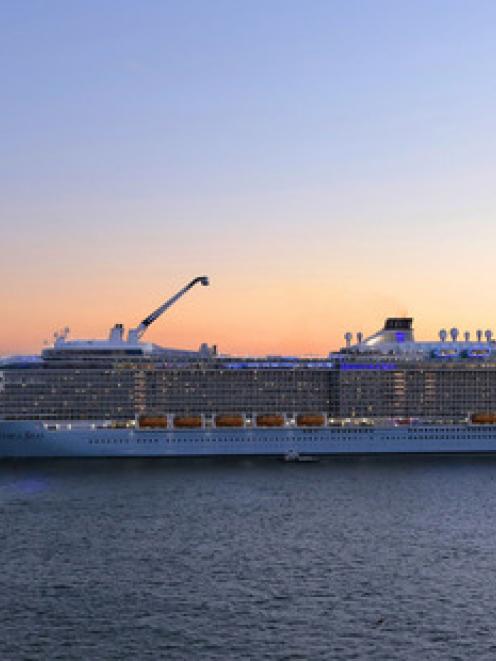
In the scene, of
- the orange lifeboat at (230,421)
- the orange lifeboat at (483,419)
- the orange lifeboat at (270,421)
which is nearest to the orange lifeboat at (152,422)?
the orange lifeboat at (230,421)

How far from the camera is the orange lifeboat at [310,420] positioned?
329 feet

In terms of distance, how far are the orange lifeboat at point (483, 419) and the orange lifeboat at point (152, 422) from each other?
30.6 meters

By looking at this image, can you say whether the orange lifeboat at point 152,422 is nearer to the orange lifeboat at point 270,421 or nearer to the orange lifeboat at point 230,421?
the orange lifeboat at point 230,421

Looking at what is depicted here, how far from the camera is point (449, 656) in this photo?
36812mm

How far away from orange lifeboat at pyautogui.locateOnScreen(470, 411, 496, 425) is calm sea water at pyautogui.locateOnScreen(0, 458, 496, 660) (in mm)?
21380

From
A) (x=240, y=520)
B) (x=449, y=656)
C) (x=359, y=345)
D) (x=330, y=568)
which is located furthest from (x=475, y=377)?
(x=449, y=656)

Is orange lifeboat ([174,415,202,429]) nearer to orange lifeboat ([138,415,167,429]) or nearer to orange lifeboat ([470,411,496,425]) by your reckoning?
orange lifeboat ([138,415,167,429])

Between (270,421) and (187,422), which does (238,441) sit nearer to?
(270,421)

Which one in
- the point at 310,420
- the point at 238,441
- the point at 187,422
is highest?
the point at 310,420

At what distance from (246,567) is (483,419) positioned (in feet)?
190

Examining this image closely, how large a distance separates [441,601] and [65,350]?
65.5m

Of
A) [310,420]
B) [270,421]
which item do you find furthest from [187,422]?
[310,420]

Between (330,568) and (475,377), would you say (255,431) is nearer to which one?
(475,377)

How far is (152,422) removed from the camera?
324ft
